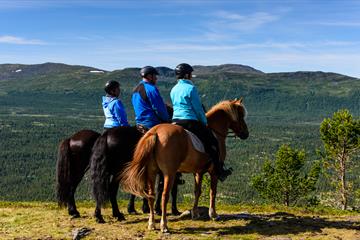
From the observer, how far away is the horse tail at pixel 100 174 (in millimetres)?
12148

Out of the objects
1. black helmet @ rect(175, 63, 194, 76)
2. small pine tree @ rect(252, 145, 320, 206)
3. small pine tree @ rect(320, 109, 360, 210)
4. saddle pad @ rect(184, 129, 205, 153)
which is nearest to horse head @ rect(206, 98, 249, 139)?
saddle pad @ rect(184, 129, 205, 153)

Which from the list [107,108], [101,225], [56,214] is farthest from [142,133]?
[56,214]

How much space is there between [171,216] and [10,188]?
575 feet

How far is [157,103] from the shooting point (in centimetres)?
1258

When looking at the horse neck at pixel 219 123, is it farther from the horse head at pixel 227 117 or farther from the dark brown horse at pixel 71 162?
the dark brown horse at pixel 71 162

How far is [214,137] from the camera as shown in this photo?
1269 centimetres

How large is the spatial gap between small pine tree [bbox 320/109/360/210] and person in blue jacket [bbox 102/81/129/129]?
31199 mm

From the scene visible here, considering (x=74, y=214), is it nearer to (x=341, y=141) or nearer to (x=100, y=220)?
(x=100, y=220)

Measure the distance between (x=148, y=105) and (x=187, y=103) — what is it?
1317 mm

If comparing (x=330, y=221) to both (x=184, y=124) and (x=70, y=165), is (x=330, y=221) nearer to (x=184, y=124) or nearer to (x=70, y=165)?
(x=184, y=124)

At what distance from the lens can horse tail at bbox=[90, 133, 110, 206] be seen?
12148 mm

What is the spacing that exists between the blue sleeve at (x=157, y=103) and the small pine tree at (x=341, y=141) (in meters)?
31.3

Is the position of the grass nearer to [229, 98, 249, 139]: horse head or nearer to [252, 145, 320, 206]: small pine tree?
[229, 98, 249, 139]: horse head

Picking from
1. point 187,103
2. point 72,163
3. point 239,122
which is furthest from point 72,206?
point 239,122
